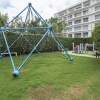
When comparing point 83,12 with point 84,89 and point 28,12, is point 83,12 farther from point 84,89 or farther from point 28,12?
point 84,89

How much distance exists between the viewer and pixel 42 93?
222 inches

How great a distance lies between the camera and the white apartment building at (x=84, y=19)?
58.5 meters

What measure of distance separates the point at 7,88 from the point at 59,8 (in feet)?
301

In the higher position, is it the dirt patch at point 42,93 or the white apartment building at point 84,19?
the white apartment building at point 84,19

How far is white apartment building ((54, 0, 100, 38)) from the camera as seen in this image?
192ft

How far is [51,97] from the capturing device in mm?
5328

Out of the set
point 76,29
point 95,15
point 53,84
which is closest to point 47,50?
point 53,84

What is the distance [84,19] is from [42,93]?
205 feet

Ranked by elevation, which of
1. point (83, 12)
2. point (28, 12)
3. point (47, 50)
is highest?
point (83, 12)

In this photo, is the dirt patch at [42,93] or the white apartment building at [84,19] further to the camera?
the white apartment building at [84,19]

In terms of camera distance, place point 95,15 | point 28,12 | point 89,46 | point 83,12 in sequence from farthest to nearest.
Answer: point 83,12 < point 95,15 < point 89,46 < point 28,12

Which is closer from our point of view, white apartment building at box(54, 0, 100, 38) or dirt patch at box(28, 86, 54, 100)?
dirt patch at box(28, 86, 54, 100)

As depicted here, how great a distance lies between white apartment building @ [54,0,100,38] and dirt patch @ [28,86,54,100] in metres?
53.1

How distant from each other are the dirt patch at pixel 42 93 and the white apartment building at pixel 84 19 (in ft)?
174
